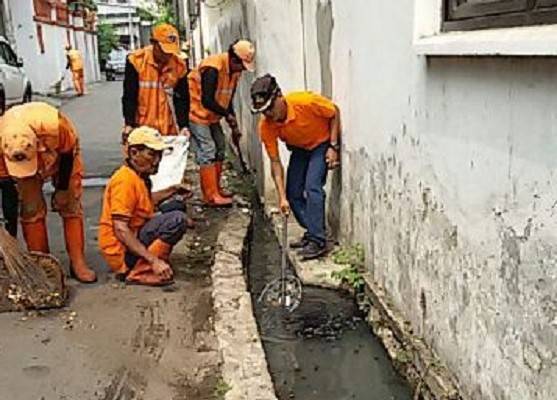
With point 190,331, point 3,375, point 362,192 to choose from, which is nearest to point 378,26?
point 362,192

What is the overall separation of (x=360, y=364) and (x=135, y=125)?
3349 millimetres

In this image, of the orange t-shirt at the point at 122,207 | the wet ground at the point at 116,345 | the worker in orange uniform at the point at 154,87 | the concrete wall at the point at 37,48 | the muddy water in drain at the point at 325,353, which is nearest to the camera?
the wet ground at the point at 116,345

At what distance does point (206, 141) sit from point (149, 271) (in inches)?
98.4

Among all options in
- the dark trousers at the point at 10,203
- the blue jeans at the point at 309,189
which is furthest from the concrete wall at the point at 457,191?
the dark trousers at the point at 10,203

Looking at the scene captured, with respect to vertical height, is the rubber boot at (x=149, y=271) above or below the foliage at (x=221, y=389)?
above

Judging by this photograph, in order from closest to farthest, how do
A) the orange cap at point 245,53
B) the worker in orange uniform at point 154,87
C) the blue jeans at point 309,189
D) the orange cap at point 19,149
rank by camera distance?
1. the orange cap at point 19,149
2. the blue jeans at point 309,189
3. the worker in orange uniform at point 154,87
4. the orange cap at point 245,53

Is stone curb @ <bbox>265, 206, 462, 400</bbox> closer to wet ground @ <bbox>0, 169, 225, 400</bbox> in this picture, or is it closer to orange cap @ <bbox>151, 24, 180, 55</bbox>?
wet ground @ <bbox>0, 169, 225, 400</bbox>

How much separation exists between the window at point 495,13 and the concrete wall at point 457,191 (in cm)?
15

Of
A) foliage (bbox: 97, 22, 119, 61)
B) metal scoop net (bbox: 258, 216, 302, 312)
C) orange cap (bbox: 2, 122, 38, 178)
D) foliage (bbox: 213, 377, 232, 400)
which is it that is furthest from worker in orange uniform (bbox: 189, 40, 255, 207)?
foliage (bbox: 97, 22, 119, 61)

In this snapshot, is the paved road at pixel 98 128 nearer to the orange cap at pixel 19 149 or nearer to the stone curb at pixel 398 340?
the stone curb at pixel 398 340

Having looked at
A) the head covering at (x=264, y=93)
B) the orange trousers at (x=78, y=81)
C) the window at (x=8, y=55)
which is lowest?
the orange trousers at (x=78, y=81)

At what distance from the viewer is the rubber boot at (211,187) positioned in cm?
760

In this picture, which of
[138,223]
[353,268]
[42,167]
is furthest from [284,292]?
[42,167]

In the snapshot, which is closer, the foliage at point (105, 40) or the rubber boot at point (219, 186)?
the rubber boot at point (219, 186)
